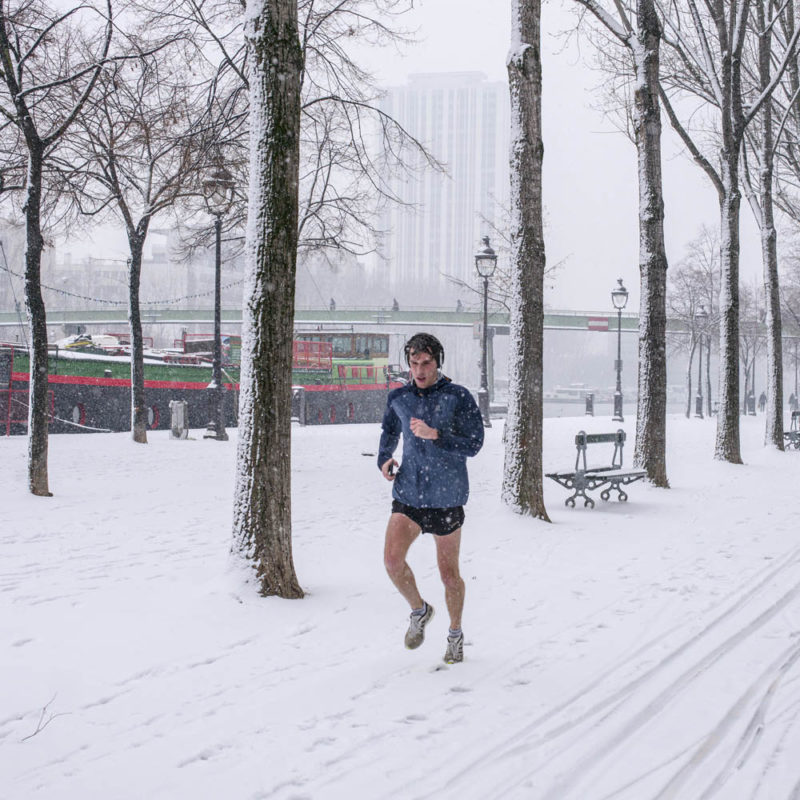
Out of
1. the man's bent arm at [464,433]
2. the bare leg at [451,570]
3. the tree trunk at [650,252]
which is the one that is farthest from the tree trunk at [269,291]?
the tree trunk at [650,252]

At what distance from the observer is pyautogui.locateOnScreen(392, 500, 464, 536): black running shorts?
423cm

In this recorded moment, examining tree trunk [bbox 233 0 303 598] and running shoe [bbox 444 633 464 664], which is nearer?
running shoe [bbox 444 633 464 664]

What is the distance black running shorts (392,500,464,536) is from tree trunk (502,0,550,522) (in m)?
4.77

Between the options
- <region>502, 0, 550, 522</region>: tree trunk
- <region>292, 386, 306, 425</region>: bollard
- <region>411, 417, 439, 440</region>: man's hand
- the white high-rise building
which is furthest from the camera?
the white high-rise building

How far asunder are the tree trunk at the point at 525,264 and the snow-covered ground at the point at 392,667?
637mm

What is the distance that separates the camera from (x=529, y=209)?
8.94 metres

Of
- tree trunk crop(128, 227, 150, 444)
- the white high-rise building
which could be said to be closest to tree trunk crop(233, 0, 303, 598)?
tree trunk crop(128, 227, 150, 444)

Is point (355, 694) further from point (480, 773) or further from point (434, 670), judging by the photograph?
point (480, 773)

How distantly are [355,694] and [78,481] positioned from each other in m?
8.87

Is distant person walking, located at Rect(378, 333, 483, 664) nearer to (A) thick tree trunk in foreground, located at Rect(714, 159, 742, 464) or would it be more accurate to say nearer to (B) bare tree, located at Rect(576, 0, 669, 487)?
(B) bare tree, located at Rect(576, 0, 669, 487)

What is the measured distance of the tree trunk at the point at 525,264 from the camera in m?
8.88

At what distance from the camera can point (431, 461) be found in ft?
13.9

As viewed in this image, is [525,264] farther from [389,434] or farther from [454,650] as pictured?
[454,650]

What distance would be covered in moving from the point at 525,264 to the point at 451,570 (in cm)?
535
